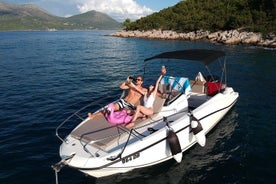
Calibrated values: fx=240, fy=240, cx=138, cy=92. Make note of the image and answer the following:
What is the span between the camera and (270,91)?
55.9 feet

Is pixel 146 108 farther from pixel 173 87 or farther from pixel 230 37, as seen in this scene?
pixel 230 37

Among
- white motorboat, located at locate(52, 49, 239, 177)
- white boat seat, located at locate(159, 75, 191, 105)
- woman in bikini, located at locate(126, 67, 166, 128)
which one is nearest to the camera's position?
white motorboat, located at locate(52, 49, 239, 177)

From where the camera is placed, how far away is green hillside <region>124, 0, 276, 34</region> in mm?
54984

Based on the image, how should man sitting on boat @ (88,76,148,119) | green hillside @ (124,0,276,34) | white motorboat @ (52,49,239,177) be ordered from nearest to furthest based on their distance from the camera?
white motorboat @ (52,49,239,177) → man sitting on boat @ (88,76,148,119) → green hillside @ (124,0,276,34)

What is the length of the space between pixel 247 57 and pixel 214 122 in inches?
950

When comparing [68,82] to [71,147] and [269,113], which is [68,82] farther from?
[269,113]

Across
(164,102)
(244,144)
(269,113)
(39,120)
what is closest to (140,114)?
(164,102)

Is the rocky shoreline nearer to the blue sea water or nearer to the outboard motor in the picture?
the blue sea water

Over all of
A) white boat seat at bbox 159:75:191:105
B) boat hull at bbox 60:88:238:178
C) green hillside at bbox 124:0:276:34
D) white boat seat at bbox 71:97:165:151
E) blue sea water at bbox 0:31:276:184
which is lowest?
blue sea water at bbox 0:31:276:184

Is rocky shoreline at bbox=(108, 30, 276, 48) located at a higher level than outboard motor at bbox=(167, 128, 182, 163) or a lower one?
higher

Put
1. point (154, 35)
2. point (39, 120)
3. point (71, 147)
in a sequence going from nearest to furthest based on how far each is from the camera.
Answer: point (71, 147)
point (39, 120)
point (154, 35)

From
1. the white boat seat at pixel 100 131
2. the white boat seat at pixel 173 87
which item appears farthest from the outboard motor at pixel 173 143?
the white boat seat at pixel 173 87

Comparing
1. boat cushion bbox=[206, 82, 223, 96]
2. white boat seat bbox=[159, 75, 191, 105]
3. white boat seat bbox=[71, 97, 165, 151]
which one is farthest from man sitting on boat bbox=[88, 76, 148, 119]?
boat cushion bbox=[206, 82, 223, 96]

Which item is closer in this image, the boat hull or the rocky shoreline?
the boat hull
